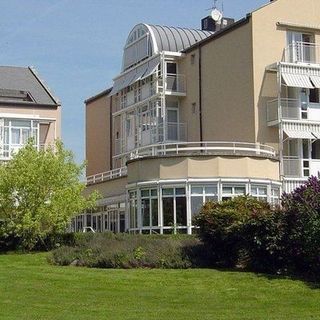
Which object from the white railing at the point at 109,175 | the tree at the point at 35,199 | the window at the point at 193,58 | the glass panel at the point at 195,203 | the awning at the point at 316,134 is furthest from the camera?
the window at the point at 193,58

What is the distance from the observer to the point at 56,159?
34406 millimetres

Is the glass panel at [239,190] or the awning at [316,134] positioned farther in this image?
the awning at [316,134]

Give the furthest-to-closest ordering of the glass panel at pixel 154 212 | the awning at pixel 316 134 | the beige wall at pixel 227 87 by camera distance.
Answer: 1. the beige wall at pixel 227 87
2. the awning at pixel 316 134
3. the glass panel at pixel 154 212

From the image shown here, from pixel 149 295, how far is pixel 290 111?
2404cm

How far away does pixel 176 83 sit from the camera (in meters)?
49.9

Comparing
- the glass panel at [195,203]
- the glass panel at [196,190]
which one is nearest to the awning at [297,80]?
the glass panel at [196,190]

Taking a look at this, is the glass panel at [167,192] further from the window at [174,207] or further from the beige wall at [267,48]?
the beige wall at [267,48]

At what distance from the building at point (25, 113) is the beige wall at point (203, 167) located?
11.9 meters

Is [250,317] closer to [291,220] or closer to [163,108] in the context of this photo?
[291,220]

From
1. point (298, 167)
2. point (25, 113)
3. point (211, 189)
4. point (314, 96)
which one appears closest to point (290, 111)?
point (314, 96)

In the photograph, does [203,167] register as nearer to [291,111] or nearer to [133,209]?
[133,209]

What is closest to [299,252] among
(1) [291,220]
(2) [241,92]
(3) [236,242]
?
(1) [291,220]

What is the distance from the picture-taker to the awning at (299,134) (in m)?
41.0

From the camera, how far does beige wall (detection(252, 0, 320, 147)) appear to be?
137 feet
